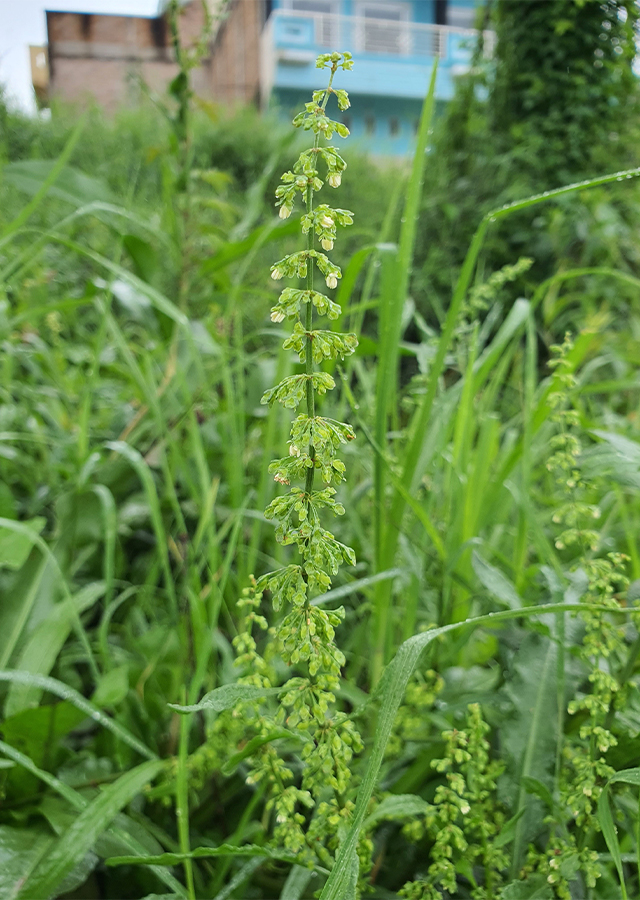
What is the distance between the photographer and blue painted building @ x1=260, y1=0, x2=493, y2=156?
1245 cm

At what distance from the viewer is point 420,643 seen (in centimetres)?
38

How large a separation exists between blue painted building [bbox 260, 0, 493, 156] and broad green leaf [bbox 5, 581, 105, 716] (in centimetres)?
1259

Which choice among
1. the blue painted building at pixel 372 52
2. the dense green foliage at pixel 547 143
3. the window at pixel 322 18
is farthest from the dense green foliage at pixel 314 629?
the window at pixel 322 18

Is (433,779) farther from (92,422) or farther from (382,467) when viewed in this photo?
(92,422)

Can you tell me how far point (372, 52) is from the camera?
13758mm

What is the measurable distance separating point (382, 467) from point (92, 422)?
2.77 ft

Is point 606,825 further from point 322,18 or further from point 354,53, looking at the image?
point 322,18

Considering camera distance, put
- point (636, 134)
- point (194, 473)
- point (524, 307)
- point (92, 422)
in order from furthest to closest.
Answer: point (636, 134) → point (92, 422) → point (194, 473) → point (524, 307)

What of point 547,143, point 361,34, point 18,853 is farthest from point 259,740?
point 361,34

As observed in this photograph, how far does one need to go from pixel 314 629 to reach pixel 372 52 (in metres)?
15.9

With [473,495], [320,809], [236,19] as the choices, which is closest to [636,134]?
[473,495]

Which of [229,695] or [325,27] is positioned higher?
[325,27]

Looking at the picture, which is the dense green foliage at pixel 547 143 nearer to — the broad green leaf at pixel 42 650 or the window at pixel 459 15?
the broad green leaf at pixel 42 650

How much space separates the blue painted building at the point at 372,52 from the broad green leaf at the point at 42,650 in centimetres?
1259
